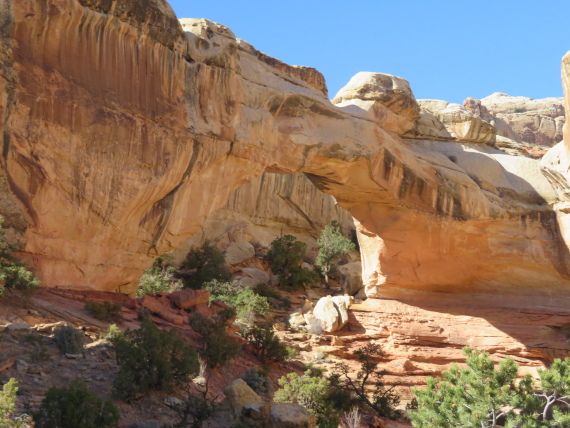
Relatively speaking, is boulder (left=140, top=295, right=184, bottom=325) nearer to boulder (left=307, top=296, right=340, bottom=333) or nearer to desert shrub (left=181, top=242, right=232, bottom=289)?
boulder (left=307, top=296, right=340, bottom=333)

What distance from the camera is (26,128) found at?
12984 mm

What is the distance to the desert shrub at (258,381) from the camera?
47.0 ft

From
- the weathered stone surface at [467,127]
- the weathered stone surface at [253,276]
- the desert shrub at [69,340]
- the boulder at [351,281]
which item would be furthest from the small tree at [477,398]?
the weathered stone surface at [253,276]

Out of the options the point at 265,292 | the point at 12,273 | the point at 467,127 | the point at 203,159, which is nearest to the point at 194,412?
the point at 12,273

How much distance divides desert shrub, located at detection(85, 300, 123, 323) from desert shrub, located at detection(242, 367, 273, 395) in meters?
3.09

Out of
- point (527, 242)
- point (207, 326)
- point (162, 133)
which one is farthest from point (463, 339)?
point (162, 133)

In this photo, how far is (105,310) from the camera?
14.0 meters

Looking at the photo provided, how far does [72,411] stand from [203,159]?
8561 millimetres

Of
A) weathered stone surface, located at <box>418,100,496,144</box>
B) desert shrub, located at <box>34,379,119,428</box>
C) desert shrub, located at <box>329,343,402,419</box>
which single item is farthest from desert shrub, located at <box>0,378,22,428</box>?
weathered stone surface, located at <box>418,100,496,144</box>

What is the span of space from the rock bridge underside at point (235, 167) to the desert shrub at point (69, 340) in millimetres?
2798

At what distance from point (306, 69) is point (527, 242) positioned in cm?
946

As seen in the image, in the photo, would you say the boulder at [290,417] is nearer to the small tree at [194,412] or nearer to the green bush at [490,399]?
the small tree at [194,412]

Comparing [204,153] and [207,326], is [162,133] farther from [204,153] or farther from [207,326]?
[207,326]

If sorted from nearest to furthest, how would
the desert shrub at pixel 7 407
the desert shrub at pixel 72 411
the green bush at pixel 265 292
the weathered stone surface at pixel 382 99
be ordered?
the desert shrub at pixel 7 407
the desert shrub at pixel 72 411
the weathered stone surface at pixel 382 99
the green bush at pixel 265 292
